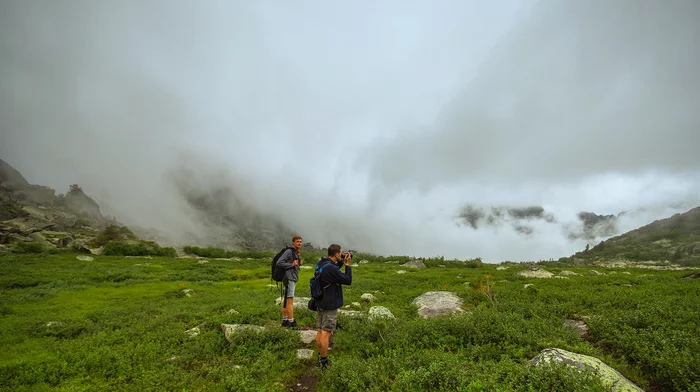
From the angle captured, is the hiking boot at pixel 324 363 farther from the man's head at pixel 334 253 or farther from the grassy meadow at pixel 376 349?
the man's head at pixel 334 253

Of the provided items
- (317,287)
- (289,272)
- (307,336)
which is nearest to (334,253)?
A: (317,287)

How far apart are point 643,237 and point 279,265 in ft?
717

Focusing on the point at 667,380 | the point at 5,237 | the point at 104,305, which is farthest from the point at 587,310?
the point at 5,237

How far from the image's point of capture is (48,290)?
2933 cm

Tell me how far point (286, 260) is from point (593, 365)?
12092 millimetres

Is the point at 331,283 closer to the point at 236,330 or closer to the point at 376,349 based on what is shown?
the point at 376,349

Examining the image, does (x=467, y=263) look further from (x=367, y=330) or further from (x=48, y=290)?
(x=48, y=290)

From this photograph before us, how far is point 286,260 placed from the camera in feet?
49.0

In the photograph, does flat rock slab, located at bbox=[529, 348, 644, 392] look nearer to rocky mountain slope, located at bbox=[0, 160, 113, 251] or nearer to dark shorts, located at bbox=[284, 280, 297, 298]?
dark shorts, located at bbox=[284, 280, 297, 298]

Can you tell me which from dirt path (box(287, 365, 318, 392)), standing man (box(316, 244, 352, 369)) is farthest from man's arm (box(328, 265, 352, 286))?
dirt path (box(287, 365, 318, 392))

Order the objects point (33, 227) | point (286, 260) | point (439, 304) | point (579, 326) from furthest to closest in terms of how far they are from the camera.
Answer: point (33, 227) < point (439, 304) < point (286, 260) < point (579, 326)

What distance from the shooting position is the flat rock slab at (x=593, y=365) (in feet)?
22.3

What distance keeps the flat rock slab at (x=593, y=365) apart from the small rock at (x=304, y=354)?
8143mm

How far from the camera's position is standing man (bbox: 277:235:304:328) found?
14.8 m
